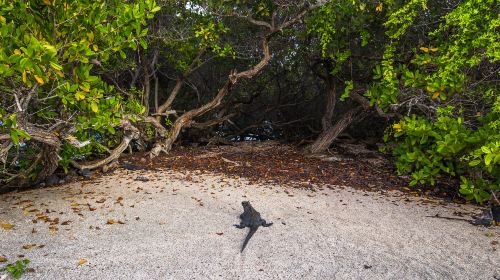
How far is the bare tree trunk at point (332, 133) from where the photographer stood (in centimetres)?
829

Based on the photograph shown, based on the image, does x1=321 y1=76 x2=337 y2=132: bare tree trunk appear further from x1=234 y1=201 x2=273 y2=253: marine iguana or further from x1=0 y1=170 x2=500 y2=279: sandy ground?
x1=234 y1=201 x2=273 y2=253: marine iguana

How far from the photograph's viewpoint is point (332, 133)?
844 centimetres

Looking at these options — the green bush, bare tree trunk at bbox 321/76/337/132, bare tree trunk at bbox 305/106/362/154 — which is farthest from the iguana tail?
bare tree trunk at bbox 321/76/337/132

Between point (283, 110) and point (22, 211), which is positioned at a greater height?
point (283, 110)

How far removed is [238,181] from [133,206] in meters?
1.86

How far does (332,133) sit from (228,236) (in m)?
5.28

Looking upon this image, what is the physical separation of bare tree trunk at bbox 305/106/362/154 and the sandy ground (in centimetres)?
327

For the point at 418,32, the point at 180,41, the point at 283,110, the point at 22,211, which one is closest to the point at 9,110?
the point at 22,211

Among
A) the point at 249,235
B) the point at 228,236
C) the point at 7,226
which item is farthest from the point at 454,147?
the point at 7,226

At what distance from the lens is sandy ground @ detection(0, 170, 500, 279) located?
3006 mm

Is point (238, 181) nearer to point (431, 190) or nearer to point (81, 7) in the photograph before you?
point (431, 190)

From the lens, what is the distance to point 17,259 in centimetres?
300

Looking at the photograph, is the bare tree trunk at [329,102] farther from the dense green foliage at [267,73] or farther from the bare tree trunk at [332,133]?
the bare tree trunk at [332,133]

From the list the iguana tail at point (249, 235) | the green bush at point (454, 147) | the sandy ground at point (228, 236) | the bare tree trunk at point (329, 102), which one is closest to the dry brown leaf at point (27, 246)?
the sandy ground at point (228, 236)
